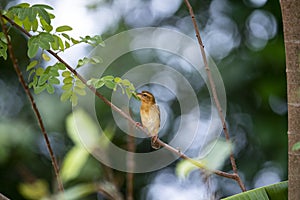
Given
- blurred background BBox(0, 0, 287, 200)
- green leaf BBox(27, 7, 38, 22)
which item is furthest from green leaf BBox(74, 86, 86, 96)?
blurred background BBox(0, 0, 287, 200)

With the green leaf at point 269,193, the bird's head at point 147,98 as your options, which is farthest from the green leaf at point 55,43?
the bird's head at point 147,98

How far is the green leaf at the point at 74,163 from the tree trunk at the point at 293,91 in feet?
0.69

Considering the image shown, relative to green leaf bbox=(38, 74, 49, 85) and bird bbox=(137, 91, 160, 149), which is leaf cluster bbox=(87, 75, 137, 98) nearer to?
green leaf bbox=(38, 74, 49, 85)

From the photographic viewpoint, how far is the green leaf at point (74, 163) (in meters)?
0.42

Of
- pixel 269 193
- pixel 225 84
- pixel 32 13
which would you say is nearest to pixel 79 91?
pixel 32 13

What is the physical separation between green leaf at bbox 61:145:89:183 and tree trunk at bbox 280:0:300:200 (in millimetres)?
210

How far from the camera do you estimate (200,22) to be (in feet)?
10.2

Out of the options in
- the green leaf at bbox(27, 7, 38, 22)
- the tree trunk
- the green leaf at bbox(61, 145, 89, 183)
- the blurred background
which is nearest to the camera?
the green leaf at bbox(61, 145, 89, 183)

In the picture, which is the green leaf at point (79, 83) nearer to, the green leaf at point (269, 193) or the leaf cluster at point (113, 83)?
the leaf cluster at point (113, 83)

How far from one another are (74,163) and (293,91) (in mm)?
235

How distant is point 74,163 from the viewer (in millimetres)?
431

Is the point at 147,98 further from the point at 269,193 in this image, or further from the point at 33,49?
the point at 269,193

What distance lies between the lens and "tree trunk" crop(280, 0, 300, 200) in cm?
54

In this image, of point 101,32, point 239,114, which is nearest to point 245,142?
point 239,114
